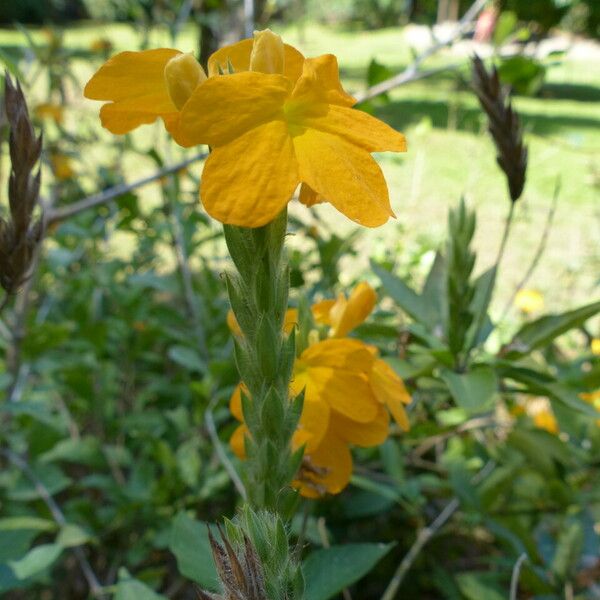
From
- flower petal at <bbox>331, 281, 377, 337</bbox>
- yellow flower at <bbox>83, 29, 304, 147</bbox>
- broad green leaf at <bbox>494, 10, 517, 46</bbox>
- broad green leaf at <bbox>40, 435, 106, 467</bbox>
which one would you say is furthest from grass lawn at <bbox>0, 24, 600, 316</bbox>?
broad green leaf at <bbox>40, 435, 106, 467</bbox>

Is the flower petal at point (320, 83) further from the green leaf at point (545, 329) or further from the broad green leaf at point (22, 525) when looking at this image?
the broad green leaf at point (22, 525)

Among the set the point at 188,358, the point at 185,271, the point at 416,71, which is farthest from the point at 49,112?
the point at 416,71

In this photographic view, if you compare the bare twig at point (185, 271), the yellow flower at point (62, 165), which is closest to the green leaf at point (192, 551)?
the bare twig at point (185, 271)

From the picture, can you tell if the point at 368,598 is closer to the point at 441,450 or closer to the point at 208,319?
the point at 441,450

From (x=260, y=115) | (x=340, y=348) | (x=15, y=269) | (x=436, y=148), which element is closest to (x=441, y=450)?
(x=340, y=348)

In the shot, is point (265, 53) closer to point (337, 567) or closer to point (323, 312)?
point (323, 312)
